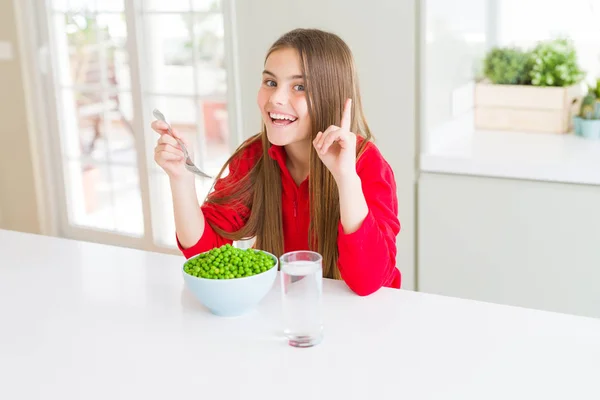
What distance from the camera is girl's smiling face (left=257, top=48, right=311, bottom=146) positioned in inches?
65.7

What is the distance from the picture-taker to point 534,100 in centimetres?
282

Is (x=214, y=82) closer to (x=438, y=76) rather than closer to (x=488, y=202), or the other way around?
(x=438, y=76)

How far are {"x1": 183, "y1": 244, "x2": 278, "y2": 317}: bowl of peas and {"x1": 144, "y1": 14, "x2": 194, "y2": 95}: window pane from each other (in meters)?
2.08

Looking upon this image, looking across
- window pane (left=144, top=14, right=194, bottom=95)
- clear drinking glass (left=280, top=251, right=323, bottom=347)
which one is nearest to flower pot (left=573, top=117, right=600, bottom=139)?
window pane (left=144, top=14, right=194, bottom=95)

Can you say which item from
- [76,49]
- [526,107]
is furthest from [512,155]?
[76,49]

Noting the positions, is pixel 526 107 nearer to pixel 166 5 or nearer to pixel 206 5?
pixel 206 5

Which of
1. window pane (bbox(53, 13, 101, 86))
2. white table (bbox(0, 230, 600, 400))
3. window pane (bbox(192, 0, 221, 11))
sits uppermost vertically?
window pane (bbox(192, 0, 221, 11))

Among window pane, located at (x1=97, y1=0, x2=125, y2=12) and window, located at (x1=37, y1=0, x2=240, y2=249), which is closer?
window, located at (x1=37, y1=0, x2=240, y2=249)

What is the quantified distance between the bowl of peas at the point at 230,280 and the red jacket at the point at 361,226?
0.18 metres

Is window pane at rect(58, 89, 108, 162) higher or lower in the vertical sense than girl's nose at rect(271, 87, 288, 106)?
lower

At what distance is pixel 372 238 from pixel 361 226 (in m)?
0.03

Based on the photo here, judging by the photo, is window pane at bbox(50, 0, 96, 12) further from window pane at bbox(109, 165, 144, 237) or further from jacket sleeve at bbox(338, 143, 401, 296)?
jacket sleeve at bbox(338, 143, 401, 296)

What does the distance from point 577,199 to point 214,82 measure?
162 cm

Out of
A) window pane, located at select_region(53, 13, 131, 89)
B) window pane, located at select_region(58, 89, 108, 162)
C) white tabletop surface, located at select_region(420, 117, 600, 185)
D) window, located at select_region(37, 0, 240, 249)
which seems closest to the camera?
white tabletop surface, located at select_region(420, 117, 600, 185)
